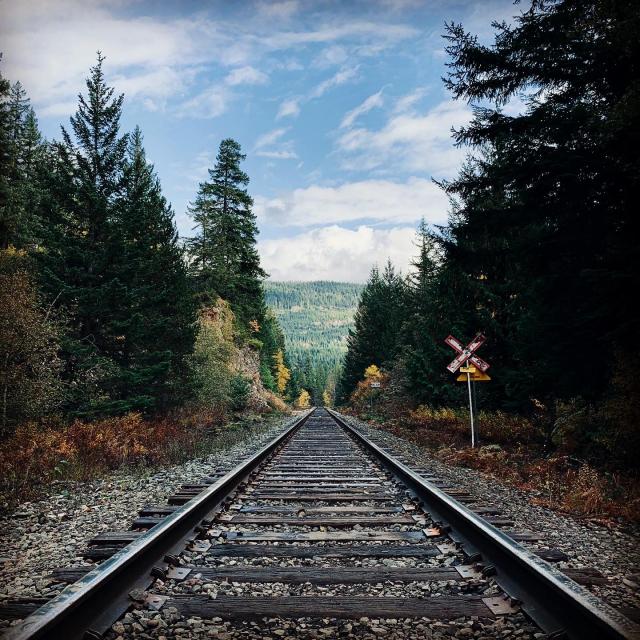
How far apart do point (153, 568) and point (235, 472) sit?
126 inches

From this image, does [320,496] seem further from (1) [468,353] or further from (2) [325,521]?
(1) [468,353]

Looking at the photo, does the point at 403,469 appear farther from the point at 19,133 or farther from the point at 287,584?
the point at 19,133

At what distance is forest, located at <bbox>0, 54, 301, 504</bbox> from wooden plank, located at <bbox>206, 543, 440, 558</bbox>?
454 cm

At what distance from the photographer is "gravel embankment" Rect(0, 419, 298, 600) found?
3.24 metres

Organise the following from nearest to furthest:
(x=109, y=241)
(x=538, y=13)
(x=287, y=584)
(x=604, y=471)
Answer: (x=287, y=584), (x=604, y=471), (x=538, y=13), (x=109, y=241)

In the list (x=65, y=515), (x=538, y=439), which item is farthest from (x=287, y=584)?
(x=538, y=439)

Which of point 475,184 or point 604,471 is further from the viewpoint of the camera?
point 475,184

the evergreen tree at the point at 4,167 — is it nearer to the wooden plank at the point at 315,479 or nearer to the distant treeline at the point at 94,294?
the distant treeline at the point at 94,294

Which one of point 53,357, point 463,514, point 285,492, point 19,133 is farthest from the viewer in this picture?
point 19,133

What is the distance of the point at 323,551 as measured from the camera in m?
3.61

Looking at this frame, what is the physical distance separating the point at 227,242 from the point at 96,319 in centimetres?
1760

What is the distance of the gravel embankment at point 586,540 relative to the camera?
2953mm

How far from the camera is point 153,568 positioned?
3064 mm

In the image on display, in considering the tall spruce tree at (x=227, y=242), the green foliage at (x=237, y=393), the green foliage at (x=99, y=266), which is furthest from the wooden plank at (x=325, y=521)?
the tall spruce tree at (x=227, y=242)
